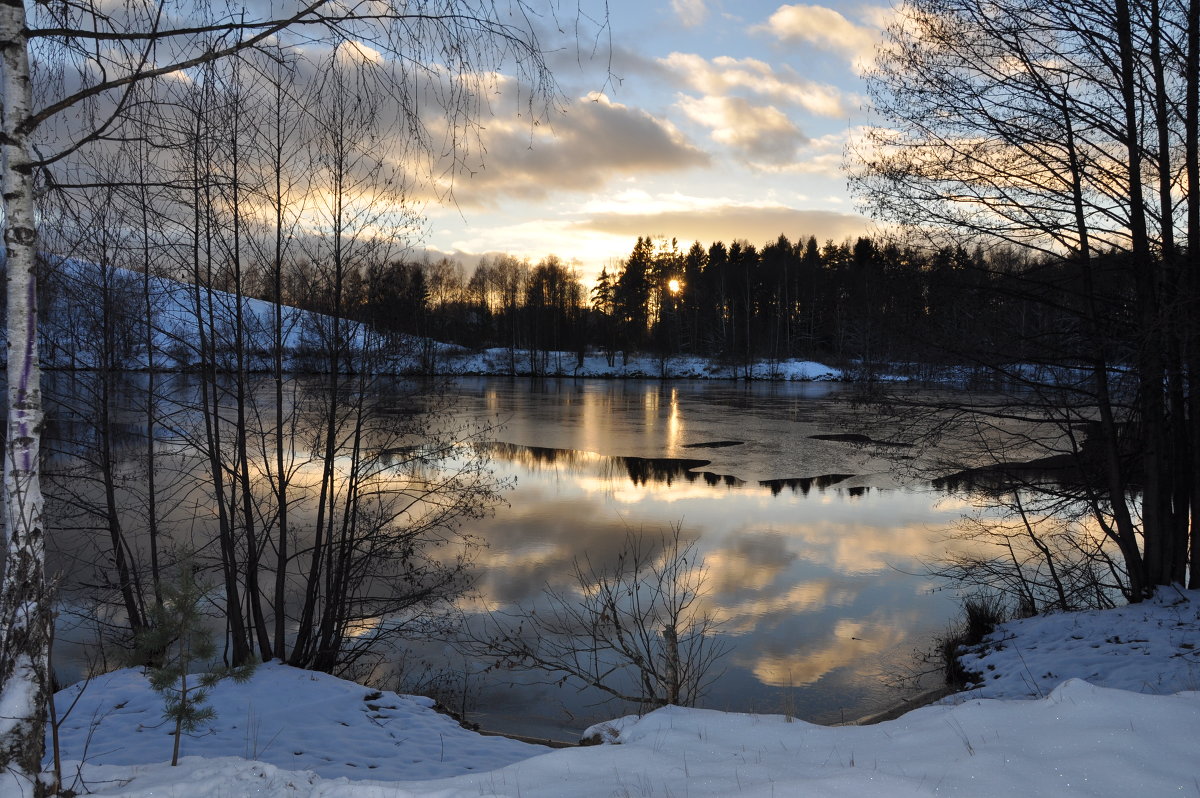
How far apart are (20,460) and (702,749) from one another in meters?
3.70

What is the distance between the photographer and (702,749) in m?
4.25

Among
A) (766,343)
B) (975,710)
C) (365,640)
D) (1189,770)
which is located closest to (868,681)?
(975,710)

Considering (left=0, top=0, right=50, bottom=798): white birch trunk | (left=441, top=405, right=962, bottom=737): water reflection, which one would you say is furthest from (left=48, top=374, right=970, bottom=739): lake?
Answer: (left=0, top=0, right=50, bottom=798): white birch trunk

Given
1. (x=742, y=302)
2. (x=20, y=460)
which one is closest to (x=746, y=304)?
(x=742, y=302)

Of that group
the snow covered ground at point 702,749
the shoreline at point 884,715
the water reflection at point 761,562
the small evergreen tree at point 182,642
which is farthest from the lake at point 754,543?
the small evergreen tree at point 182,642

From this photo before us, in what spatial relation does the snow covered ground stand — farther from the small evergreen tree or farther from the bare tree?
the bare tree

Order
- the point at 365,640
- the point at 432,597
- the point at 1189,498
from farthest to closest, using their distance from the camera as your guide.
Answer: the point at 432,597 → the point at 365,640 → the point at 1189,498

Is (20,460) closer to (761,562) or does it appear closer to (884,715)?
(884,715)

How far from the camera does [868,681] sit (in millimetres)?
8156

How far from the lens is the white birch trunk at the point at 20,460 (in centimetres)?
294

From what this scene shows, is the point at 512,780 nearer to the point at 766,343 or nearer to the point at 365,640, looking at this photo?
the point at 365,640

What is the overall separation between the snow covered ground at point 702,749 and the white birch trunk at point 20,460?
1.59 feet

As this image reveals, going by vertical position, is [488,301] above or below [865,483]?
above

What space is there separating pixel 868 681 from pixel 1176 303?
15.8 ft
